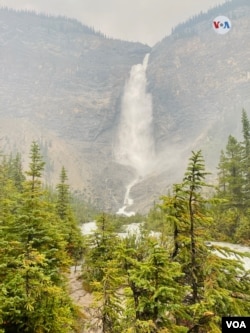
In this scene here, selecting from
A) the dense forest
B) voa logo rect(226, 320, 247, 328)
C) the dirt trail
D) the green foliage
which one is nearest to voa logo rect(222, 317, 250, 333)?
voa logo rect(226, 320, 247, 328)

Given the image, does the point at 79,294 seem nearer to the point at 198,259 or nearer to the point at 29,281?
the point at 29,281

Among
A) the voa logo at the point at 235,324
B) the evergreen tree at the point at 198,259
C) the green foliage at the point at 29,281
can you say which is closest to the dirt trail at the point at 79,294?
the green foliage at the point at 29,281

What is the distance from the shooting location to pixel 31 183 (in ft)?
62.6

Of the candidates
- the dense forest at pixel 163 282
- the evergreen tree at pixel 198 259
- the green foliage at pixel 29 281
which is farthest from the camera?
the green foliage at pixel 29 281

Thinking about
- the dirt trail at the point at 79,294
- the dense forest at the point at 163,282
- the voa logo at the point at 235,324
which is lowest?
the dirt trail at the point at 79,294

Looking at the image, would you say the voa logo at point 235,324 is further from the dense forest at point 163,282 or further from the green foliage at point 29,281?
the green foliage at point 29,281

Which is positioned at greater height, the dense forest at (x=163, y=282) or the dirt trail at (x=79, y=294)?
the dense forest at (x=163, y=282)

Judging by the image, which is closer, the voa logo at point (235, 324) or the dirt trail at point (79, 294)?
the voa logo at point (235, 324)

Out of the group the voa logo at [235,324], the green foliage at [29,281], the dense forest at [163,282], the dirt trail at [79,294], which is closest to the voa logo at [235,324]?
the voa logo at [235,324]

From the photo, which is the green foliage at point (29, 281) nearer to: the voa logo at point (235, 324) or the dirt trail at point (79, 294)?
the voa logo at point (235, 324)

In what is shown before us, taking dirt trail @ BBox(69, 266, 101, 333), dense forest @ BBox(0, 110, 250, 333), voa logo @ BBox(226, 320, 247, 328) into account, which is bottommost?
dirt trail @ BBox(69, 266, 101, 333)

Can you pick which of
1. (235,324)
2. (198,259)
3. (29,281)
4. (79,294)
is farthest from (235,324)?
(79,294)

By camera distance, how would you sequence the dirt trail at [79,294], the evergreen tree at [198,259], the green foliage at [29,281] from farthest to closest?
the dirt trail at [79,294], the green foliage at [29,281], the evergreen tree at [198,259]

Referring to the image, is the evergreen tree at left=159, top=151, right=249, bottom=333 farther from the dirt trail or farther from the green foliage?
the dirt trail
